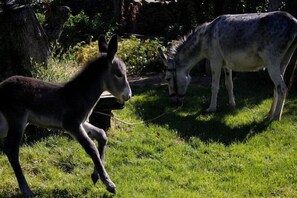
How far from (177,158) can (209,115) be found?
7.80 feet

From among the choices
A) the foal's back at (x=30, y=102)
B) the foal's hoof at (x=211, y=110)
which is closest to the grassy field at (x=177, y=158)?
the foal's hoof at (x=211, y=110)

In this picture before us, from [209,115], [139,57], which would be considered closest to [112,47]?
[209,115]

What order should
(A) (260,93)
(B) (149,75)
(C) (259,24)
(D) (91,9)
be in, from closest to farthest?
(C) (259,24), (A) (260,93), (B) (149,75), (D) (91,9)

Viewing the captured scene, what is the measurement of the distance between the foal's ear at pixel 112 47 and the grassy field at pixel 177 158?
66.2 inches

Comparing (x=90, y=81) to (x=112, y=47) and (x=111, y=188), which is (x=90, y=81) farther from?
(x=111, y=188)

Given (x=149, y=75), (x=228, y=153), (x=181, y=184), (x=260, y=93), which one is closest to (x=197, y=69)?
(x=149, y=75)

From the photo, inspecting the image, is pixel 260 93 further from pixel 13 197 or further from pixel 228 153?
pixel 13 197

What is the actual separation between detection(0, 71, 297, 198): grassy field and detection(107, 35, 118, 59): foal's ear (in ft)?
5.52

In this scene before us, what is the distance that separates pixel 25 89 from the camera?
5.27 metres

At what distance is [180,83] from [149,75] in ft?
10.2

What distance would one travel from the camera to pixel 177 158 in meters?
6.66

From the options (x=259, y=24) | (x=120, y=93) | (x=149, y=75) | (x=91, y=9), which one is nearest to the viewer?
(x=120, y=93)

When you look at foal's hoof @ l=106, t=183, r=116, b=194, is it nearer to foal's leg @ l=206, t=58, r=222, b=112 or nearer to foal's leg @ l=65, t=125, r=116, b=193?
foal's leg @ l=65, t=125, r=116, b=193

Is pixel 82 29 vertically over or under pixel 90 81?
under
